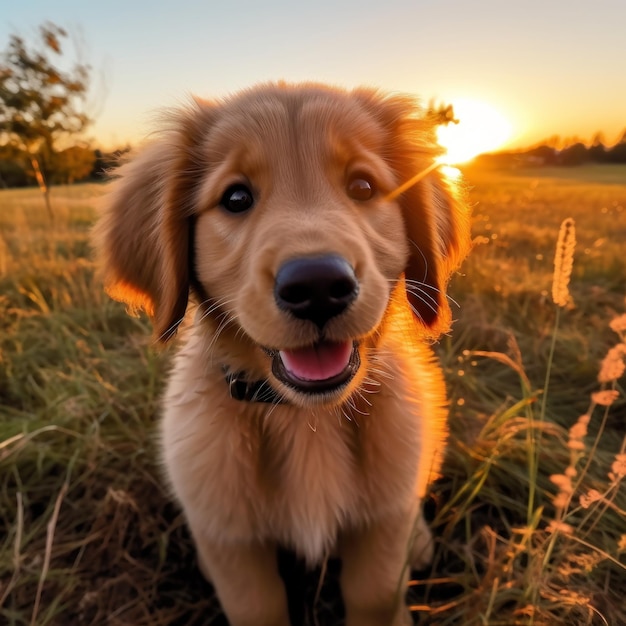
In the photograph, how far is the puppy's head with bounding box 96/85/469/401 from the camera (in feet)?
4.60

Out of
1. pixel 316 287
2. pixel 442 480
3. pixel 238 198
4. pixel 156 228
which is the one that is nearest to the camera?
pixel 316 287

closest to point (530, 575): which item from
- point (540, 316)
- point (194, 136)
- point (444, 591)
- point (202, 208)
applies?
point (444, 591)

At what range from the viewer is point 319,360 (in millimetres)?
1536

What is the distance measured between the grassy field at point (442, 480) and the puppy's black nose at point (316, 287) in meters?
0.76

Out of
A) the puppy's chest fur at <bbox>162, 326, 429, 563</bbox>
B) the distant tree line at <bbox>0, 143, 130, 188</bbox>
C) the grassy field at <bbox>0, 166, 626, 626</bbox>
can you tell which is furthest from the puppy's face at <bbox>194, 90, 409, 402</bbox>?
the distant tree line at <bbox>0, 143, 130, 188</bbox>

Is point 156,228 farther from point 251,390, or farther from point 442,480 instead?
point 442,480

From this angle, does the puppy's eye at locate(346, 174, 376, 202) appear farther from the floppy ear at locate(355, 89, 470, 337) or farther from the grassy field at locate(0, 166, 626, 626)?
the grassy field at locate(0, 166, 626, 626)

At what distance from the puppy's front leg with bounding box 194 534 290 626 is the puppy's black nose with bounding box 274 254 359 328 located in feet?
3.10

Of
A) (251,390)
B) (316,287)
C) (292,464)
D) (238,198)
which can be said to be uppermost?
(238,198)

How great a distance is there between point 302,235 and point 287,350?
0.33 meters

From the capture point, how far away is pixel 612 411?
313 centimetres

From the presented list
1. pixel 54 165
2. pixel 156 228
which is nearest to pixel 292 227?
pixel 156 228

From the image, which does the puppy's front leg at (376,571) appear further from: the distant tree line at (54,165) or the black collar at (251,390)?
the distant tree line at (54,165)

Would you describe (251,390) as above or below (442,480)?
above
